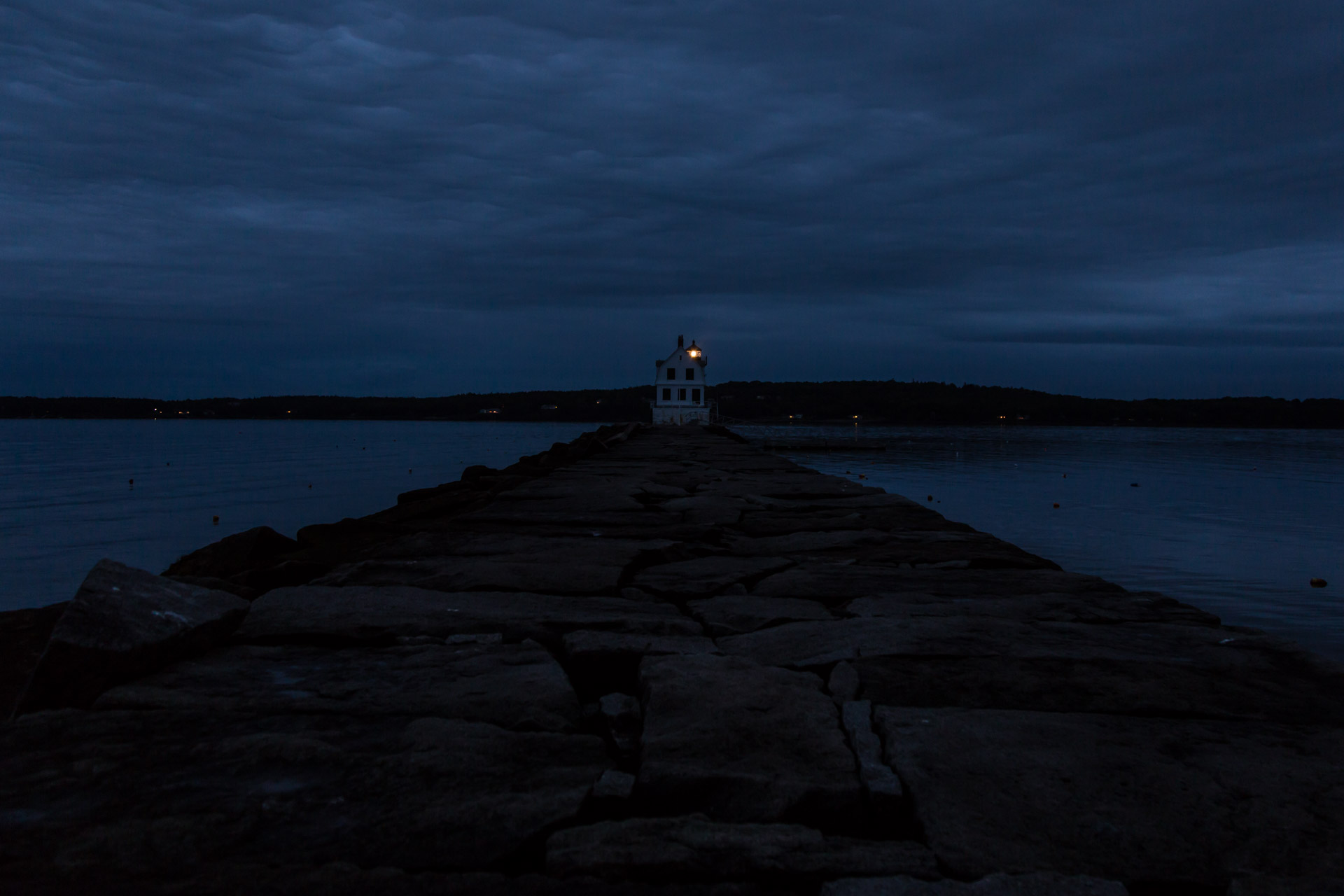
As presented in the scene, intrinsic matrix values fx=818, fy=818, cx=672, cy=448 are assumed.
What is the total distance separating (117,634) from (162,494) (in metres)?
23.3

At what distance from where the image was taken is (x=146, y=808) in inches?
66.2

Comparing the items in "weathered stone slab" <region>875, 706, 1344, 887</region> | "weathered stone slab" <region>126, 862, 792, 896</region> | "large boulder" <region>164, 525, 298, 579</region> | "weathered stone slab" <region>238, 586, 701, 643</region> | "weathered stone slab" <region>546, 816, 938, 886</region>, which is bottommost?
"large boulder" <region>164, 525, 298, 579</region>

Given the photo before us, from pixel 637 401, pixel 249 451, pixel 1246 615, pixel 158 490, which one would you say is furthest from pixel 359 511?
pixel 637 401

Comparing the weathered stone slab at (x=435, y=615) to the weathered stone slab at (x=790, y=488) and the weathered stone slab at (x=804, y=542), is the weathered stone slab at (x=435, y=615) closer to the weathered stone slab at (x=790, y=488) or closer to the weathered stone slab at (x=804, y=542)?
the weathered stone slab at (x=804, y=542)

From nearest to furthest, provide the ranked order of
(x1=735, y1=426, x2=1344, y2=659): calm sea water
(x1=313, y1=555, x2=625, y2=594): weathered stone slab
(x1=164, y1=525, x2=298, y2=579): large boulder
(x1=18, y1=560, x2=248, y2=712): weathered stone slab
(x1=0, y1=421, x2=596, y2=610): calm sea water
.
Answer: (x1=18, y1=560, x2=248, y2=712): weathered stone slab → (x1=313, y1=555, x2=625, y2=594): weathered stone slab → (x1=164, y1=525, x2=298, y2=579): large boulder → (x1=735, y1=426, x2=1344, y2=659): calm sea water → (x1=0, y1=421, x2=596, y2=610): calm sea water

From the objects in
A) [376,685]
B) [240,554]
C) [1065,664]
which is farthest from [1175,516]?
[376,685]

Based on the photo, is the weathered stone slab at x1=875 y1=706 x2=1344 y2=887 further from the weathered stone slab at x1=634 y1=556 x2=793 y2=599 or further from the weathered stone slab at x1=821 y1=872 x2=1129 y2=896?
the weathered stone slab at x1=634 y1=556 x2=793 y2=599

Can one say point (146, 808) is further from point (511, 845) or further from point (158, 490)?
point (158, 490)

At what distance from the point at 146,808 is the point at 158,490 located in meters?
25.2

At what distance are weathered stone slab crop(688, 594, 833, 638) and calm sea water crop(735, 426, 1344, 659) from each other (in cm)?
649

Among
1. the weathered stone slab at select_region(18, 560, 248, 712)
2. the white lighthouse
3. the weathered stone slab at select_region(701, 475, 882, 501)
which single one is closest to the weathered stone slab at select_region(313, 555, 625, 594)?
the weathered stone slab at select_region(18, 560, 248, 712)

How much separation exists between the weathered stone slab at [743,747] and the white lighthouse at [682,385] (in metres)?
45.7

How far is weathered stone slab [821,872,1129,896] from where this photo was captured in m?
1.44

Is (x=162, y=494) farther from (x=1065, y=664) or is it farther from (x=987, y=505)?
(x=1065, y=664)
